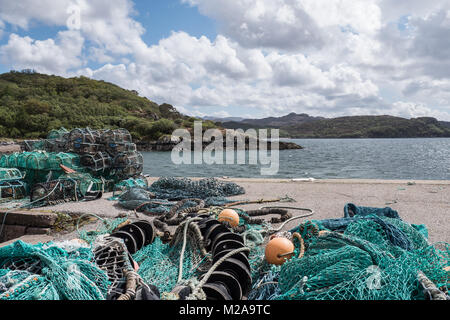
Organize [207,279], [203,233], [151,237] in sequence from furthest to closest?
1. [151,237]
2. [203,233]
3. [207,279]

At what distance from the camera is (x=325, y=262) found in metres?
2.19

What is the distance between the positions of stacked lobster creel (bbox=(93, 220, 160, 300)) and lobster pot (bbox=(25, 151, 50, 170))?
4.40m

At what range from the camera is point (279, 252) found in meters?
2.74

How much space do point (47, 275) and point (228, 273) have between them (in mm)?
1295

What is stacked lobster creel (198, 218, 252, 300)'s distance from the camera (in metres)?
2.20

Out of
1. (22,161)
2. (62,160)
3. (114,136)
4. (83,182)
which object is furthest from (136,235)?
(114,136)

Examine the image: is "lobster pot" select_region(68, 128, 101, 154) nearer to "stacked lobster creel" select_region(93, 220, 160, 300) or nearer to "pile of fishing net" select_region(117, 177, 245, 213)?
"pile of fishing net" select_region(117, 177, 245, 213)

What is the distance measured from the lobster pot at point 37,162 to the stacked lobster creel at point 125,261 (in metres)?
4.40

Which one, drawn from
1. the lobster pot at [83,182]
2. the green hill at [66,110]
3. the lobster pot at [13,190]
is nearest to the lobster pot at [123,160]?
the lobster pot at [83,182]
